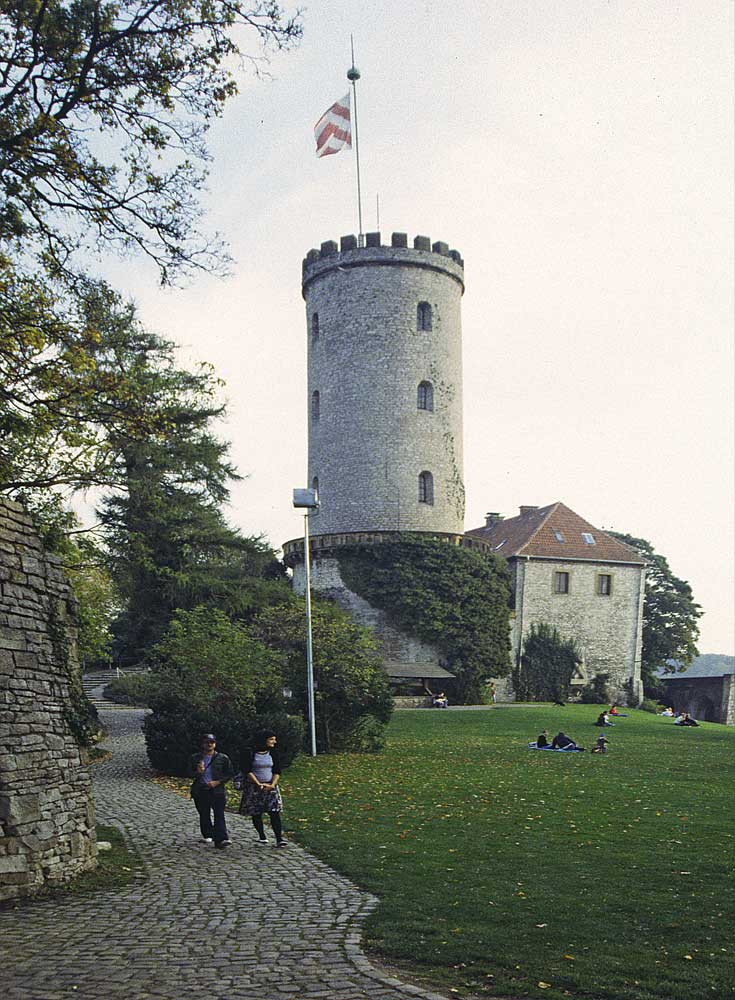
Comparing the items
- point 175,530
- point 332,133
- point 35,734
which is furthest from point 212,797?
point 332,133

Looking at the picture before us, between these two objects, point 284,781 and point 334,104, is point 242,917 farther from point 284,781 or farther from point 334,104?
point 334,104

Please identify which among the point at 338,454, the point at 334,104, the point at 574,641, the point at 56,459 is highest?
the point at 334,104

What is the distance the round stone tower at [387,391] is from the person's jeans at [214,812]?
35980 millimetres

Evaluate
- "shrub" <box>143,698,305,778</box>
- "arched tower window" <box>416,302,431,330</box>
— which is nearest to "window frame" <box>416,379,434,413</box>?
"arched tower window" <box>416,302,431,330</box>

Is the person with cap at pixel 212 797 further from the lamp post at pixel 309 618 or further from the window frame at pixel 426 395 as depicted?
the window frame at pixel 426 395

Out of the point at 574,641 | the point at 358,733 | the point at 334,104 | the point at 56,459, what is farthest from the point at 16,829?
the point at 574,641

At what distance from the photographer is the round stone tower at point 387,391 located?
48.6 metres

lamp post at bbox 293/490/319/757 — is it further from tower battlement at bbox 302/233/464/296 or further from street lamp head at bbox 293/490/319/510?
tower battlement at bbox 302/233/464/296

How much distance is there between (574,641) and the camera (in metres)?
52.8

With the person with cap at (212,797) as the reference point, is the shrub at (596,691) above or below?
below

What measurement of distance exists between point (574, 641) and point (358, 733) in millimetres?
30623

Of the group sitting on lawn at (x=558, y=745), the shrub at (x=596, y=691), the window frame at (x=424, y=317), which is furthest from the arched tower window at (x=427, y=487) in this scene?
the group sitting on lawn at (x=558, y=745)

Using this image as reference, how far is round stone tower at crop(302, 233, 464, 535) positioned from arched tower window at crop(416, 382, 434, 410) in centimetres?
5

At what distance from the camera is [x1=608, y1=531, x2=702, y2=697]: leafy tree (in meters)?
61.0
